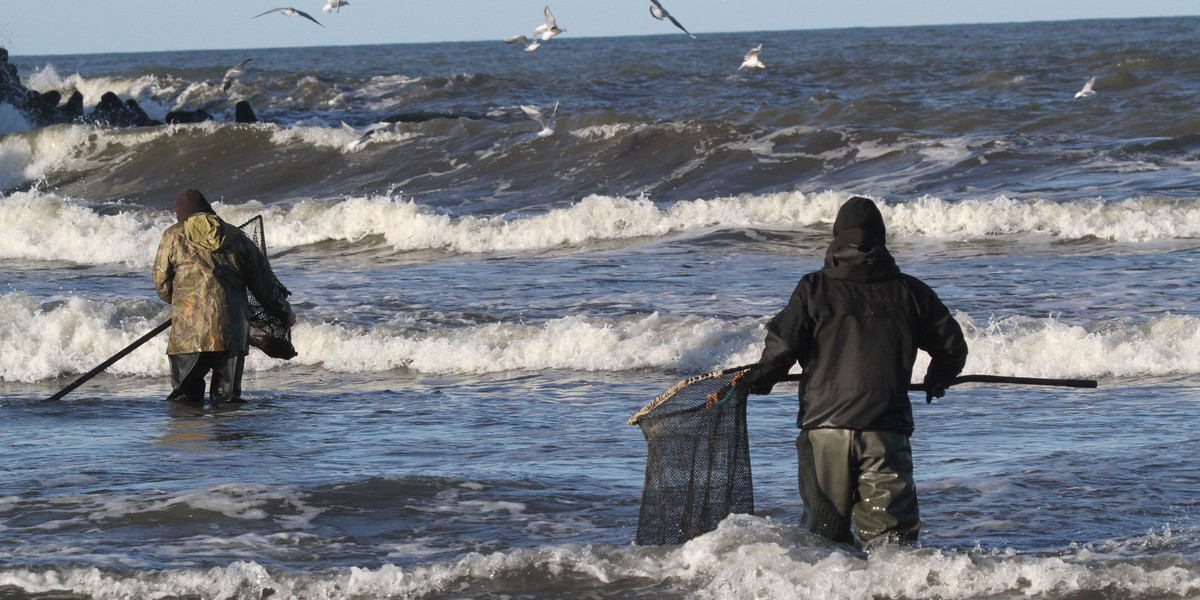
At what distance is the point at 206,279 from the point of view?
830cm

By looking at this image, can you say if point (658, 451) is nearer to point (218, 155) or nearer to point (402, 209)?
point (402, 209)

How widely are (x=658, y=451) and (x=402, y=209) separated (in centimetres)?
1368

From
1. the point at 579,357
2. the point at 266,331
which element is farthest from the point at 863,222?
the point at 579,357

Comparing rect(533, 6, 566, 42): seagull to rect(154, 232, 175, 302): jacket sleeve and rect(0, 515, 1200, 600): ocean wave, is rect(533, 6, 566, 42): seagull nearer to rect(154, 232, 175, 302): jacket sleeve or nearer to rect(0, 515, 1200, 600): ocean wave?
rect(154, 232, 175, 302): jacket sleeve

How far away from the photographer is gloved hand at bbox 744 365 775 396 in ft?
15.7

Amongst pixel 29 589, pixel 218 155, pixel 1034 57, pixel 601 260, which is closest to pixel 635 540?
pixel 29 589

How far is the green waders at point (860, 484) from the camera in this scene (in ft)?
15.5

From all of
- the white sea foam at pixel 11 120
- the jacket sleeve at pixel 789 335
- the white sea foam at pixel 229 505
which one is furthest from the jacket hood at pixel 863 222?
the white sea foam at pixel 11 120

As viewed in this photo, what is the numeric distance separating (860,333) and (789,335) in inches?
9.7

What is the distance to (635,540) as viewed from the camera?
5.55m

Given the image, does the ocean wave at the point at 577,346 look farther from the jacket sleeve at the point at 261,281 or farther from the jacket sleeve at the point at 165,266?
the jacket sleeve at the point at 165,266

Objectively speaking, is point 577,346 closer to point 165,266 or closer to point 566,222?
point 165,266

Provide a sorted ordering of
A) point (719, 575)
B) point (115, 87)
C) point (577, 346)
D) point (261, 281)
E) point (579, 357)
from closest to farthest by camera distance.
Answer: point (719, 575) < point (261, 281) < point (579, 357) < point (577, 346) < point (115, 87)

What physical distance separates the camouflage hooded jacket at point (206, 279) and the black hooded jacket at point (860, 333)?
462 centimetres
